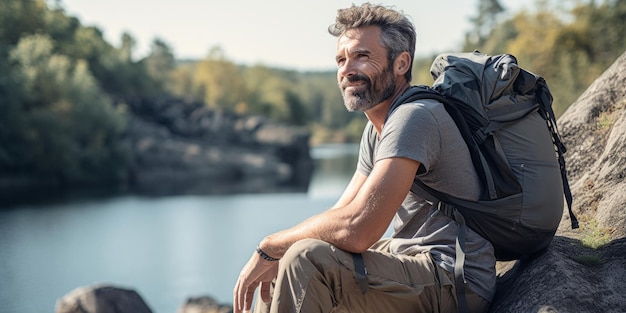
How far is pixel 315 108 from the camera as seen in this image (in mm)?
143625

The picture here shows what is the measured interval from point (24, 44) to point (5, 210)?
1518cm

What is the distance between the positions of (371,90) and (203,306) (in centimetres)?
776

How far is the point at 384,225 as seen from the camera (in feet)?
10.2

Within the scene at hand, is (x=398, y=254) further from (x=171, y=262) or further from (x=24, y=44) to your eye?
(x=24, y=44)

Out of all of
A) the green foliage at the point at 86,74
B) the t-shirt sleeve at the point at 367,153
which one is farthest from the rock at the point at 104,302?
the green foliage at the point at 86,74

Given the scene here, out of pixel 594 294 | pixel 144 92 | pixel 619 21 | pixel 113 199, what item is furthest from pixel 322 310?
pixel 144 92

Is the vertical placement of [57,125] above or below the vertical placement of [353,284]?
below

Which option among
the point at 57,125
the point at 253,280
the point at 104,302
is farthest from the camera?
the point at 57,125

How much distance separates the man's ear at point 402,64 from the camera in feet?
11.4

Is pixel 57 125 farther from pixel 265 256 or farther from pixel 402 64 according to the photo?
pixel 402 64

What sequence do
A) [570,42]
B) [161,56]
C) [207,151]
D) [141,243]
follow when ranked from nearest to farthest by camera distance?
[141,243], [570,42], [207,151], [161,56]

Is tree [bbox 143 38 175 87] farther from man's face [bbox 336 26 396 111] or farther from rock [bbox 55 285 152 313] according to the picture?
man's face [bbox 336 26 396 111]

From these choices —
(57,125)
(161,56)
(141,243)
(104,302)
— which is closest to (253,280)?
(104,302)

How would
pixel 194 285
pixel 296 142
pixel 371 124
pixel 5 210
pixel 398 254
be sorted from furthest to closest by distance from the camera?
1. pixel 296 142
2. pixel 5 210
3. pixel 194 285
4. pixel 371 124
5. pixel 398 254
